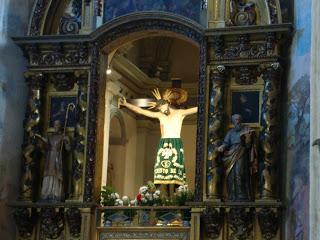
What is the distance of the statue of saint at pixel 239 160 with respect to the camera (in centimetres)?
1625

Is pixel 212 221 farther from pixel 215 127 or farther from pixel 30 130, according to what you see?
pixel 30 130

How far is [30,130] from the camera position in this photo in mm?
17594

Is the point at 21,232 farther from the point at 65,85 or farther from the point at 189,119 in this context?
the point at 189,119

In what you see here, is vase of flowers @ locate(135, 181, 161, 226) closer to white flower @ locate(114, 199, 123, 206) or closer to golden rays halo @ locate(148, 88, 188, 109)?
white flower @ locate(114, 199, 123, 206)

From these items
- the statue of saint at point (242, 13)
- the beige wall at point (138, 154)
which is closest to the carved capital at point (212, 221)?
the statue of saint at point (242, 13)

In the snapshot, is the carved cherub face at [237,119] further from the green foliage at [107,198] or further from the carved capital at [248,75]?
the green foliage at [107,198]

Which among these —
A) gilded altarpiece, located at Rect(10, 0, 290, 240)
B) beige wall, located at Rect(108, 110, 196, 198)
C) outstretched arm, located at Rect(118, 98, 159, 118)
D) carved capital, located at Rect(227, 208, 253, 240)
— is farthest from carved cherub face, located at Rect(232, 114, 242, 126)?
beige wall, located at Rect(108, 110, 196, 198)

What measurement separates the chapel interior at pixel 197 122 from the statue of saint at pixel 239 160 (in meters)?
0.02

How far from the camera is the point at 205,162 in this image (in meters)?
16.7

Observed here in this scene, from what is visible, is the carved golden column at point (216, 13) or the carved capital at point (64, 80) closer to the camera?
the carved golden column at point (216, 13)

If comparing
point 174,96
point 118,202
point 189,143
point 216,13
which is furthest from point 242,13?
point 189,143

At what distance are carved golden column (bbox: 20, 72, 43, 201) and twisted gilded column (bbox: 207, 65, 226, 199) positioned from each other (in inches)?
129

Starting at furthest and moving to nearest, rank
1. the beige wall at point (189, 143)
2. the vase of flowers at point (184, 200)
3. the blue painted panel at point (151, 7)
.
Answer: the beige wall at point (189, 143)
the blue painted panel at point (151, 7)
the vase of flowers at point (184, 200)

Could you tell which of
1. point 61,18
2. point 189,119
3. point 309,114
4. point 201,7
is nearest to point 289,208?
point 309,114
